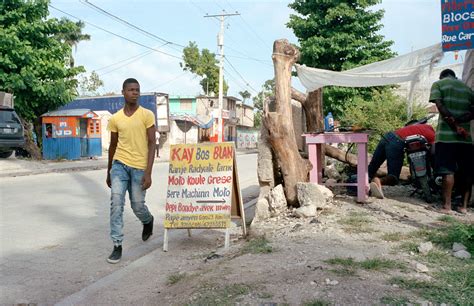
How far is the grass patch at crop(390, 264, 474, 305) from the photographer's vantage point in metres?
3.01

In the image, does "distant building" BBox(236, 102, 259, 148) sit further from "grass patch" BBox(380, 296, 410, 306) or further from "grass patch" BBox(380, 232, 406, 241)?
"grass patch" BBox(380, 296, 410, 306)

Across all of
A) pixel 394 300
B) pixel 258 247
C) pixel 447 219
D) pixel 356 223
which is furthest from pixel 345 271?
pixel 447 219

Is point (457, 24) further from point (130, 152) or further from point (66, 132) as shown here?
point (66, 132)

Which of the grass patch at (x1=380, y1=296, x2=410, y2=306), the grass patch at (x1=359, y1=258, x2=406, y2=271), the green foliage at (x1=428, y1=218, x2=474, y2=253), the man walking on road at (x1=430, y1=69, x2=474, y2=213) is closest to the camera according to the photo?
the grass patch at (x1=380, y1=296, x2=410, y2=306)

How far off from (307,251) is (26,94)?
17.9m

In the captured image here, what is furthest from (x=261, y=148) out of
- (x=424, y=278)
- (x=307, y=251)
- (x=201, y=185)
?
(x=424, y=278)

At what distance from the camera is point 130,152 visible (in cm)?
495

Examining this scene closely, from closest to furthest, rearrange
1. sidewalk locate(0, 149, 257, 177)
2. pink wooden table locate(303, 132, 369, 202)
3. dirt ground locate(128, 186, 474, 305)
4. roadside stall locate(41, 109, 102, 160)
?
dirt ground locate(128, 186, 474, 305)
pink wooden table locate(303, 132, 369, 202)
sidewalk locate(0, 149, 257, 177)
roadside stall locate(41, 109, 102, 160)

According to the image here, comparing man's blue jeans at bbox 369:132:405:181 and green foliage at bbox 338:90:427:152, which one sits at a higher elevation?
green foliage at bbox 338:90:427:152

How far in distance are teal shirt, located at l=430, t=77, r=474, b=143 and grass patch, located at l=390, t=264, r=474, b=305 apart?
2.79 metres

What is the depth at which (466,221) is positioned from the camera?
5.33 m

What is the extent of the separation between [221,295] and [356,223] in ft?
8.34

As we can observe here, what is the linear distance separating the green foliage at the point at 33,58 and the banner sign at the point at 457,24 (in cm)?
1642

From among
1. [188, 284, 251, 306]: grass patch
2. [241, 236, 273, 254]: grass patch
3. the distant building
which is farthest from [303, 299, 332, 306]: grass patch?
the distant building
